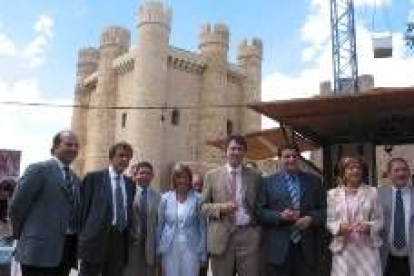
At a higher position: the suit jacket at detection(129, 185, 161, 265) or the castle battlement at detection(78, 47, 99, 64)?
the castle battlement at detection(78, 47, 99, 64)

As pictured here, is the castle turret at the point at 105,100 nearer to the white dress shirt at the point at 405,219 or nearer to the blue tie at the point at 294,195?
the blue tie at the point at 294,195

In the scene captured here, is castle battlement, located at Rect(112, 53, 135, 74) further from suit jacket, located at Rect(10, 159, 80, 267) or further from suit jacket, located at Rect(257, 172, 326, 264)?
suit jacket, located at Rect(10, 159, 80, 267)

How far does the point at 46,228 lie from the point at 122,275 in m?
1.02

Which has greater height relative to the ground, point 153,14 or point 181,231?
point 153,14

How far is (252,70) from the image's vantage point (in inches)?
1640

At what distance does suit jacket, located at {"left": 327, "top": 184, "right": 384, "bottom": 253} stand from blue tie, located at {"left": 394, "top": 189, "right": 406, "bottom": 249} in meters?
0.17

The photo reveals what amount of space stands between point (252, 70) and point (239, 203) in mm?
36658

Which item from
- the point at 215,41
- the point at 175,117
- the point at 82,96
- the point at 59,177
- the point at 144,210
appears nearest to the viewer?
the point at 59,177

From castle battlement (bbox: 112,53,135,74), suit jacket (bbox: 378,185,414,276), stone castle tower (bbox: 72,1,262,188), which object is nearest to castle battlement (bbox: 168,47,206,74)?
stone castle tower (bbox: 72,1,262,188)

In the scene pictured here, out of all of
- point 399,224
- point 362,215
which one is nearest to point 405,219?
point 399,224

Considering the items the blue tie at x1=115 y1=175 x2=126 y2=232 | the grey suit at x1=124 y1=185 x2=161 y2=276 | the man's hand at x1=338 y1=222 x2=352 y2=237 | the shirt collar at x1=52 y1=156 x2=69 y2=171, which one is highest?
the shirt collar at x1=52 y1=156 x2=69 y2=171

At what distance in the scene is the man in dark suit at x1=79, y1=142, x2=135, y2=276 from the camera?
5078 mm

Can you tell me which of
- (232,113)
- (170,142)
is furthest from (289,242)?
(232,113)

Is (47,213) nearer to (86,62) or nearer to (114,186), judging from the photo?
(114,186)
